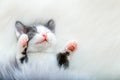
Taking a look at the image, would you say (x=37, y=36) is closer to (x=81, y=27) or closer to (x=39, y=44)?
(x=39, y=44)

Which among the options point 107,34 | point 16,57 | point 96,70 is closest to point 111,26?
point 107,34

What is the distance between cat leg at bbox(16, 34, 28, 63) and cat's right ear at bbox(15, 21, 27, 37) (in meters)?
0.02

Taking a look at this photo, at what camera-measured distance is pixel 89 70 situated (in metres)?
0.79

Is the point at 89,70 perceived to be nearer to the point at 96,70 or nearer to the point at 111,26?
the point at 96,70

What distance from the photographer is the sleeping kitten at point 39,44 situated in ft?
2.51

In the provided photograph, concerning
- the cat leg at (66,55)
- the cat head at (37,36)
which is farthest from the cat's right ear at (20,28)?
the cat leg at (66,55)

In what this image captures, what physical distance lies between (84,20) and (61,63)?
0.50 ft

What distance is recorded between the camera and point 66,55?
2.56 ft

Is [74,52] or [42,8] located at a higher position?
[42,8]

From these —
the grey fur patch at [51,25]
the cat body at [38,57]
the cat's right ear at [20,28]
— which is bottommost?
the cat body at [38,57]

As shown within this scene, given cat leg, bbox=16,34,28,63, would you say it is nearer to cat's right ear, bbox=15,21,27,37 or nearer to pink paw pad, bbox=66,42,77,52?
cat's right ear, bbox=15,21,27,37

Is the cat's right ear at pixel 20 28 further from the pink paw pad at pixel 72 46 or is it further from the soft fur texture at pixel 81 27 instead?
the pink paw pad at pixel 72 46

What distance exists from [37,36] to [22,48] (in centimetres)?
5

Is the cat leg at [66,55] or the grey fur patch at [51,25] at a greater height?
the grey fur patch at [51,25]
